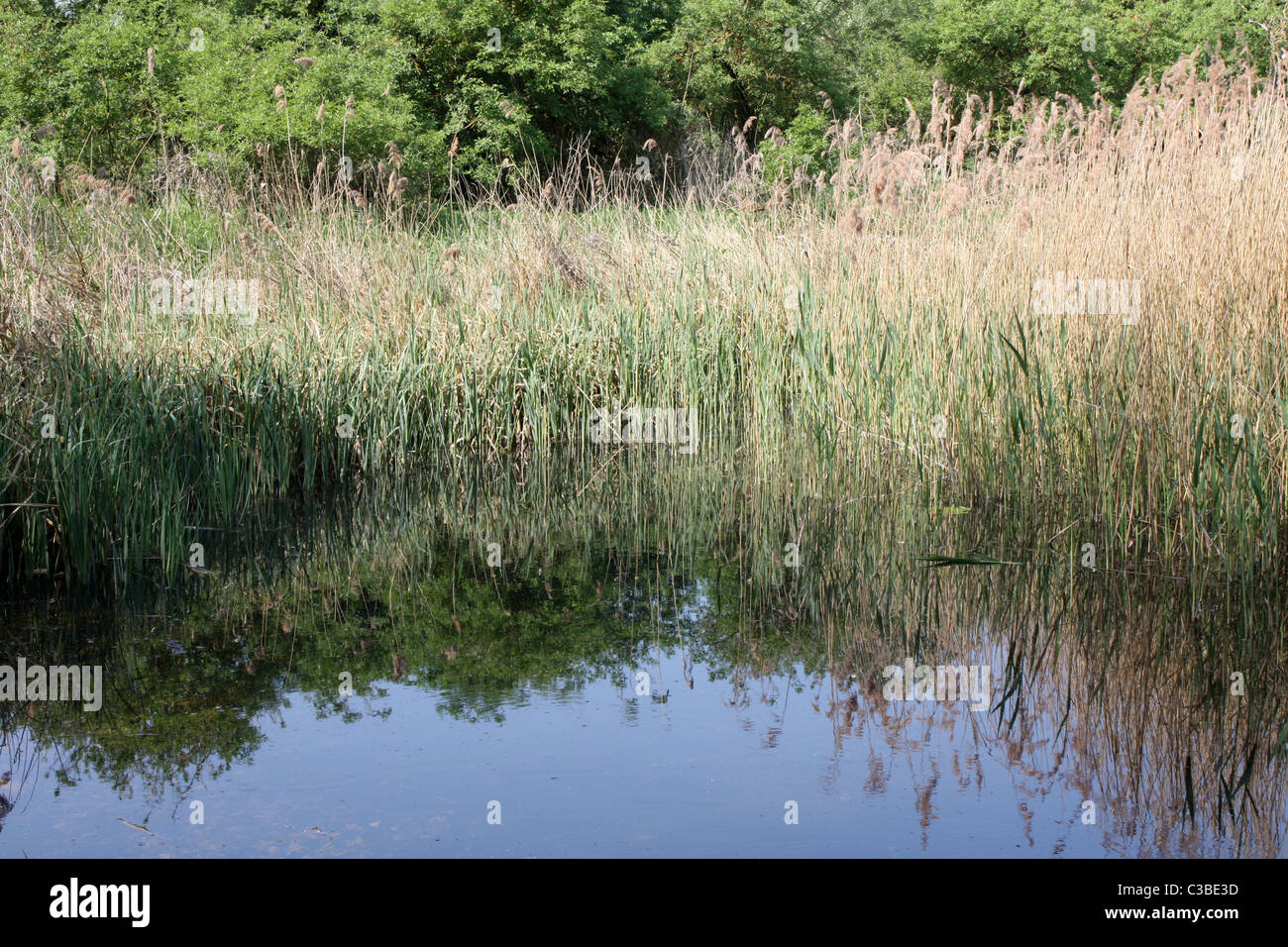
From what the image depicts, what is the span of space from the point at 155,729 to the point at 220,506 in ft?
7.65

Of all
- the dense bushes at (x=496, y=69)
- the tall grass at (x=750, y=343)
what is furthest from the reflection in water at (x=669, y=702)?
the dense bushes at (x=496, y=69)

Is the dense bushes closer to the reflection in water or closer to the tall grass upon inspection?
the tall grass

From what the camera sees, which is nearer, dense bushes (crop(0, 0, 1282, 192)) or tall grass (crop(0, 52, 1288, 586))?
tall grass (crop(0, 52, 1288, 586))

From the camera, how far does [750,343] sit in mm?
6773

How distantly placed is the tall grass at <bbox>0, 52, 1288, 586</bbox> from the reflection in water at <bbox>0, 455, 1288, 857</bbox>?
35 cm

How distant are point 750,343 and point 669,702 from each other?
3.86 m

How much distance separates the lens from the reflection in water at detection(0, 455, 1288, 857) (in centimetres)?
247

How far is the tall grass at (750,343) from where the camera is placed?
13.3ft

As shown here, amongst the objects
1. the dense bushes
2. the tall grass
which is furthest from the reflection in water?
the dense bushes

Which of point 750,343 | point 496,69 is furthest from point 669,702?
point 496,69

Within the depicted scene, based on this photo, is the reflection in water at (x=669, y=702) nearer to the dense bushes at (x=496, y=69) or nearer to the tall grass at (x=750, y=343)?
the tall grass at (x=750, y=343)

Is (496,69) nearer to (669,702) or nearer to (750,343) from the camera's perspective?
(750,343)

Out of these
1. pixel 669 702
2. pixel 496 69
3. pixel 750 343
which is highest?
pixel 496 69

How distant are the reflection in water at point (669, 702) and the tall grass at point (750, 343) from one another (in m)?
0.35
